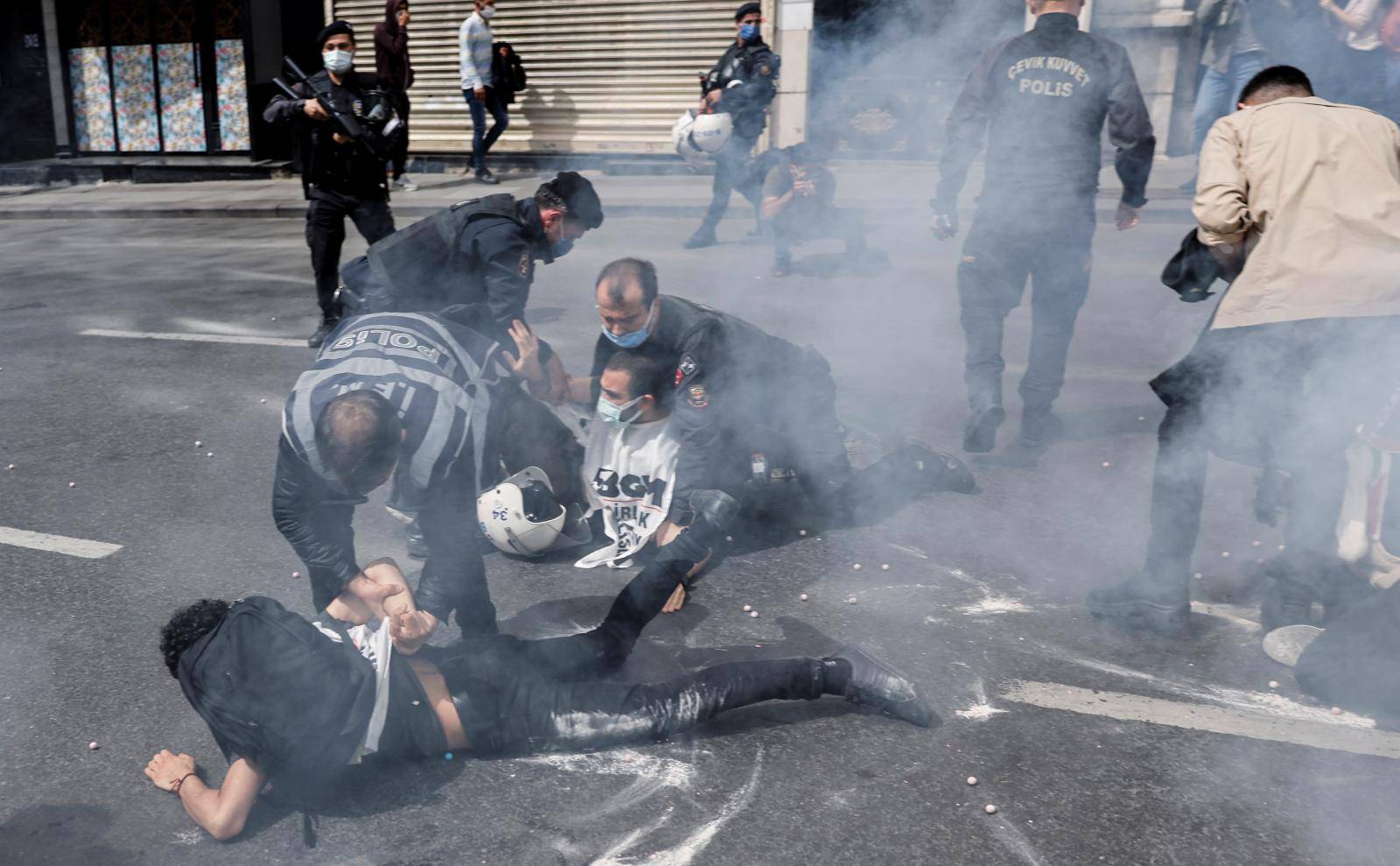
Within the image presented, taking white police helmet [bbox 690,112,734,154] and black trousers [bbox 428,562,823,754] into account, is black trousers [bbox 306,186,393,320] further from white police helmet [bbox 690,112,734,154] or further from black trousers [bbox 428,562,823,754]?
black trousers [bbox 428,562,823,754]

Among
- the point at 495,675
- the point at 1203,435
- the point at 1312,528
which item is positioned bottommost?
the point at 495,675

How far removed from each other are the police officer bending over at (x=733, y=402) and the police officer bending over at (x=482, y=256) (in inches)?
18.4

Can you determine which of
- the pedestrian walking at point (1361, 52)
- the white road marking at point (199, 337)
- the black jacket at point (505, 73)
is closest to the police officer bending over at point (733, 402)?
the white road marking at point (199, 337)

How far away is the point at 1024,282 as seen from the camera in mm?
4844

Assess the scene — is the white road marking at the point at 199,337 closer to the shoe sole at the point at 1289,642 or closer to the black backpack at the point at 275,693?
the black backpack at the point at 275,693

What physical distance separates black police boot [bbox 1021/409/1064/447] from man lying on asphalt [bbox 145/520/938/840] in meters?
2.21

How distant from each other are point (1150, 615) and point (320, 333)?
5.14 metres

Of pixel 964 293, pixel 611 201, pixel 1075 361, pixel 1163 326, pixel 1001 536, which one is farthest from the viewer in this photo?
pixel 611 201

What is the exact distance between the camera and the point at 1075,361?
20.2 ft

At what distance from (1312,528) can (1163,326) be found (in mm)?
3613

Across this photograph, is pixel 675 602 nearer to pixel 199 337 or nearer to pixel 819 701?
pixel 819 701

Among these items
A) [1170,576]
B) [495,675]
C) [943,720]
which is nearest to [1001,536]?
[1170,576]

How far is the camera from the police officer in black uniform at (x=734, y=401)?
3848mm

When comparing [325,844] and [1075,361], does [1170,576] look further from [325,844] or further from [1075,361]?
[1075,361]
